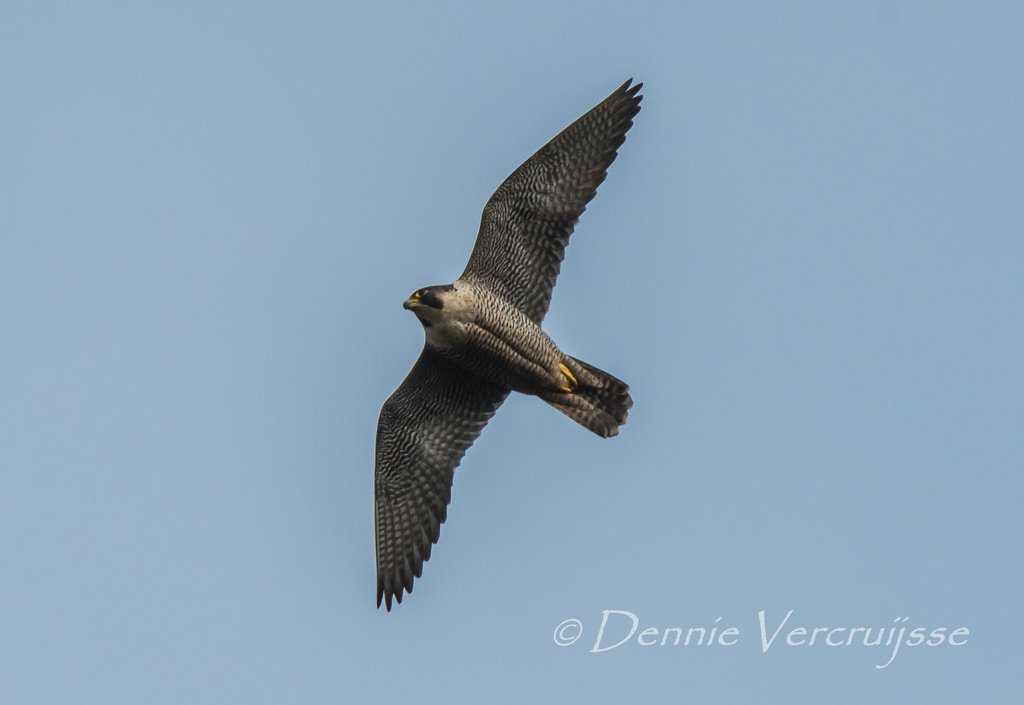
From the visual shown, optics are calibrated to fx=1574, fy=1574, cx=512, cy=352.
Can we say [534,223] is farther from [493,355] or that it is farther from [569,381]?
[569,381]

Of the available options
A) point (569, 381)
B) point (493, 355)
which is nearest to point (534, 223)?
point (493, 355)

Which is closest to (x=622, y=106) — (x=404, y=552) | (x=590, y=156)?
(x=590, y=156)

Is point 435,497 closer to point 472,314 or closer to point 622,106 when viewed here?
point 472,314

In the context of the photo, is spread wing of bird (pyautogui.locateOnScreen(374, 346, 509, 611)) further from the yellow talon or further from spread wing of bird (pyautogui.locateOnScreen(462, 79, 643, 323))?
spread wing of bird (pyautogui.locateOnScreen(462, 79, 643, 323))

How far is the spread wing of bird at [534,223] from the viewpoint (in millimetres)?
15781

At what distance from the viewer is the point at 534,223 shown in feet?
51.9

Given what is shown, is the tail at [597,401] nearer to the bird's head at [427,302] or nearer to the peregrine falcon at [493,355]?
the peregrine falcon at [493,355]

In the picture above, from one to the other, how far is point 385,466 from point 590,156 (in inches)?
154

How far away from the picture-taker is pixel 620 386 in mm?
16031

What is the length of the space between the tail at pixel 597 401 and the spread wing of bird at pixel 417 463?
2.77 feet

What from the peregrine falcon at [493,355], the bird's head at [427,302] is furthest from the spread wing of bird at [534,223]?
the bird's head at [427,302]

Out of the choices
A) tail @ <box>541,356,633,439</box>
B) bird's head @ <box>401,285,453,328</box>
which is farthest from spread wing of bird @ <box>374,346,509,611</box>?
bird's head @ <box>401,285,453,328</box>

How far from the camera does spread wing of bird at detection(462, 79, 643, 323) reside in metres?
15.8

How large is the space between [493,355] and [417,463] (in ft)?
6.03
